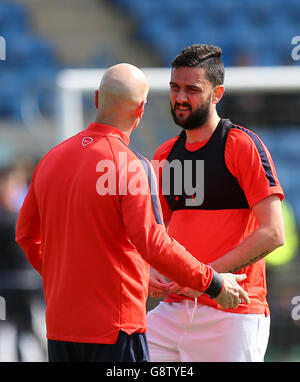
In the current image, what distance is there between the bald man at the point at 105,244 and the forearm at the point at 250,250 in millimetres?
232

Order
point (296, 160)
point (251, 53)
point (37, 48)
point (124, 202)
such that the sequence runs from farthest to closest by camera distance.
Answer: point (37, 48)
point (251, 53)
point (296, 160)
point (124, 202)

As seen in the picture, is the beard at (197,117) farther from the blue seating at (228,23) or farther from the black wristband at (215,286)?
the blue seating at (228,23)

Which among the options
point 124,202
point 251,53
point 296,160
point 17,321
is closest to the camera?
point 124,202

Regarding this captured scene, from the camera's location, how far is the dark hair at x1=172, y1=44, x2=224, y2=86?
3.39 meters

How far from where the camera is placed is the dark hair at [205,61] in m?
3.39

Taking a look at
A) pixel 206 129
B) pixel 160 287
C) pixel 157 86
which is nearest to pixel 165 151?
pixel 206 129

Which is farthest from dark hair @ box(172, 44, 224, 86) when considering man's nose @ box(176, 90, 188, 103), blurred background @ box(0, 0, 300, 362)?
blurred background @ box(0, 0, 300, 362)

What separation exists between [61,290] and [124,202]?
426mm

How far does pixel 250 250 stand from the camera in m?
3.15

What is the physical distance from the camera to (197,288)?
2906 millimetres

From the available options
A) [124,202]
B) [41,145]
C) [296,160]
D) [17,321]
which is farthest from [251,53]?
[124,202]

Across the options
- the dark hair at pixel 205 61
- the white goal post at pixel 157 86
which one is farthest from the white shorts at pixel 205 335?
the white goal post at pixel 157 86

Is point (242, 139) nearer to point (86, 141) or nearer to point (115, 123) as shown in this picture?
point (115, 123)

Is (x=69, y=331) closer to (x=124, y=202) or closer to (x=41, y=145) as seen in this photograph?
(x=124, y=202)
